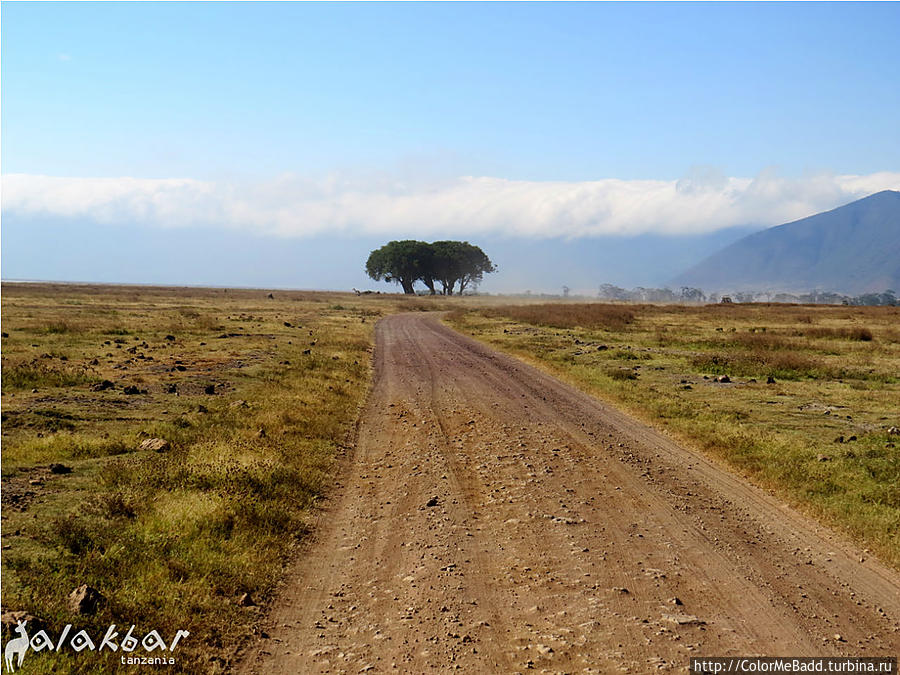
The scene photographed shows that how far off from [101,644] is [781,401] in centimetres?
2007

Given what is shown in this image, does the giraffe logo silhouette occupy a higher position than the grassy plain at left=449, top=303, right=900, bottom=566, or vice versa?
the grassy plain at left=449, top=303, right=900, bottom=566

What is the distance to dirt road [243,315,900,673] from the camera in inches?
256

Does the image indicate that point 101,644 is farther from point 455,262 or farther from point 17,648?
point 455,262

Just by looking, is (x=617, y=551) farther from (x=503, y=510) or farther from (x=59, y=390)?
(x=59, y=390)

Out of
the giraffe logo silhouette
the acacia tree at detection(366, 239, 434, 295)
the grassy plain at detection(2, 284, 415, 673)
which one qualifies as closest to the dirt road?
the grassy plain at detection(2, 284, 415, 673)

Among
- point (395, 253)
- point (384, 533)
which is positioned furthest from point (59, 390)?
point (395, 253)

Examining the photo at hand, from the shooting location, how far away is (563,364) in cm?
3036

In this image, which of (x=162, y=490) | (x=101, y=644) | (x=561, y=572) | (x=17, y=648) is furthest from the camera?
(x=162, y=490)

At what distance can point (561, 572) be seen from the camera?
8219 millimetres

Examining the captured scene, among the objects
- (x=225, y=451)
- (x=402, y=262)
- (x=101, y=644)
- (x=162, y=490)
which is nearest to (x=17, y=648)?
(x=101, y=644)

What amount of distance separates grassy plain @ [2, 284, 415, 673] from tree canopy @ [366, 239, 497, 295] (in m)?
150

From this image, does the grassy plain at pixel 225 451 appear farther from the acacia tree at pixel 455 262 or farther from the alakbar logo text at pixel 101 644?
the acacia tree at pixel 455 262

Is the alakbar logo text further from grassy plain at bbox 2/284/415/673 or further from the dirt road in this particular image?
the dirt road

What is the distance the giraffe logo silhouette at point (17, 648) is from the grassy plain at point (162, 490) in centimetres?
12
